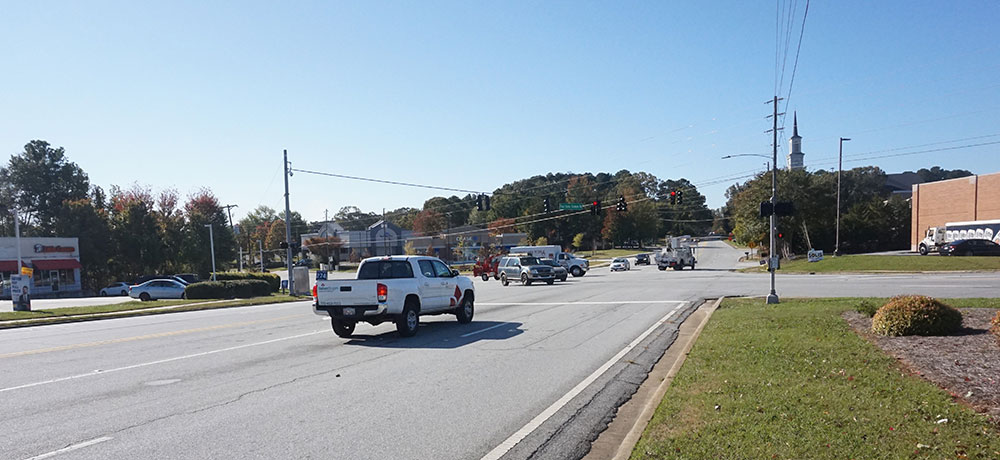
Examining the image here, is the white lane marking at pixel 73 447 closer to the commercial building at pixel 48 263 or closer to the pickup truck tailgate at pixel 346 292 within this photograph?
the pickup truck tailgate at pixel 346 292

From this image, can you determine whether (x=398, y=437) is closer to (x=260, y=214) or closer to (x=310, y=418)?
(x=310, y=418)

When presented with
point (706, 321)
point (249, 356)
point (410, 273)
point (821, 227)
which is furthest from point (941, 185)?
point (249, 356)

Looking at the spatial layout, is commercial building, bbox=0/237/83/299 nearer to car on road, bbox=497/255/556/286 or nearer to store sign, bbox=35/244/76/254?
store sign, bbox=35/244/76/254

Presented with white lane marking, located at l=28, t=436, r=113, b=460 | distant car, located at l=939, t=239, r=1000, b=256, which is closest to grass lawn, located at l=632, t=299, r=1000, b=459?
white lane marking, located at l=28, t=436, r=113, b=460

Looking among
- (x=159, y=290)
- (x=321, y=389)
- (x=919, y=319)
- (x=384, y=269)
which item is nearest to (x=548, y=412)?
(x=321, y=389)

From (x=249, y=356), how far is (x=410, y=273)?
4.00m

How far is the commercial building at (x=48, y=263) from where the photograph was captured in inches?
1999

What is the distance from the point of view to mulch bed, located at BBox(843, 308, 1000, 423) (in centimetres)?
654

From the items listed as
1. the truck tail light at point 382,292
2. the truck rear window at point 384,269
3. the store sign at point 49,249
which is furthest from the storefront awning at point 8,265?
the truck tail light at point 382,292

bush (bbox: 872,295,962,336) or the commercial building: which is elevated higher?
bush (bbox: 872,295,962,336)

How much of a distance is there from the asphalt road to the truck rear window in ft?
4.65

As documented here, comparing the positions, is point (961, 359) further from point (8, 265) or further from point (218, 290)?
point (8, 265)

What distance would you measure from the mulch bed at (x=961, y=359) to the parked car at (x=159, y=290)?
1396 inches

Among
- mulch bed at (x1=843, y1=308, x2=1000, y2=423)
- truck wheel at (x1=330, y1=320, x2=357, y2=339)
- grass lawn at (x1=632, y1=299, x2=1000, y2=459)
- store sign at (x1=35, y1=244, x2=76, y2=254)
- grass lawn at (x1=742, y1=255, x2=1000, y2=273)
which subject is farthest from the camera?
store sign at (x1=35, y1=244, x2=76, y2=254)
